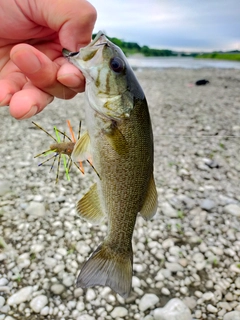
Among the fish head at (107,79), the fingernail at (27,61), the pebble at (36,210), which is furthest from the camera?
the pebble at (36,210)

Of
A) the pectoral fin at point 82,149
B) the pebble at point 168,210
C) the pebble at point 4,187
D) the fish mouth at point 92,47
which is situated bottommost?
the pebble at point 168,210

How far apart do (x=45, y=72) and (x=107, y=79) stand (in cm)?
31

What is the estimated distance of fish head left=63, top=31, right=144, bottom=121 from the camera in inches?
63.9

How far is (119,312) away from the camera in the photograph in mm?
2648

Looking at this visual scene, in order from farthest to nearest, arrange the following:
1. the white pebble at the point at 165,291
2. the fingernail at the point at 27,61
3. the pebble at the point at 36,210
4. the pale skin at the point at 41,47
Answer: the pebble at the point at 36,210
the white pebble at the point at 165,291
the pale skin at the point at 41,47
the fingernail at the point at 27,61

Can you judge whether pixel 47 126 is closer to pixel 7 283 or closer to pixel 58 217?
pixel 58 217

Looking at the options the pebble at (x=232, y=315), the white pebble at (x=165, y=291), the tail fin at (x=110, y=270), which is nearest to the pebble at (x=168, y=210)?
the white pebble at (x=165, y=291)

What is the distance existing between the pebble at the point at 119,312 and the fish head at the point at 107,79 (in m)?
1.55

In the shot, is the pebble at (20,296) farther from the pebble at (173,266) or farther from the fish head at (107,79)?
the fish head at (107,79)

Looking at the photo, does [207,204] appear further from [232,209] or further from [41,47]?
[41,47]

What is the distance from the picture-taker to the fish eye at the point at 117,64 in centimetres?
164

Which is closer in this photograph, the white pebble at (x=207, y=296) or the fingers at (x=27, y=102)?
the fingers at (x=27, y=102)

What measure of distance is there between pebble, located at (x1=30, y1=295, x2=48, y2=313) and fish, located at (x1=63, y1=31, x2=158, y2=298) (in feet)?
3.25

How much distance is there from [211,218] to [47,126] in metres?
3.19
